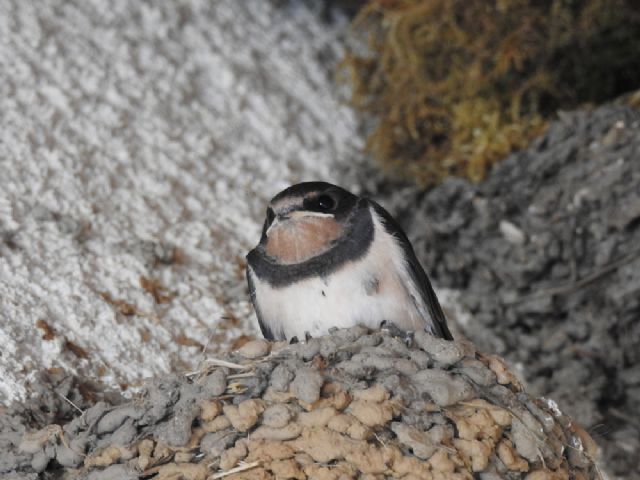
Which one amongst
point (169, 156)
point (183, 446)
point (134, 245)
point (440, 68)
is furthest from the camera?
point (440, 68)

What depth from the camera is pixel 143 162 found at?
3174mm

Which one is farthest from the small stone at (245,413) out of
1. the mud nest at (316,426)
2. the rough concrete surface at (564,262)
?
the rough concrete surface at (564,262)

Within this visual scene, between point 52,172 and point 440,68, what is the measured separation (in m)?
1.57

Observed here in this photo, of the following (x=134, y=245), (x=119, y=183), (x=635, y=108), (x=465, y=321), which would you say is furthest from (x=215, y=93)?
(x=635, y=108)

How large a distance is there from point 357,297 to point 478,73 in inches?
61.0

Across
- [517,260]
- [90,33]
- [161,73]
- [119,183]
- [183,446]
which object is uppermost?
[90,33]

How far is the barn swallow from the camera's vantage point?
233 cm

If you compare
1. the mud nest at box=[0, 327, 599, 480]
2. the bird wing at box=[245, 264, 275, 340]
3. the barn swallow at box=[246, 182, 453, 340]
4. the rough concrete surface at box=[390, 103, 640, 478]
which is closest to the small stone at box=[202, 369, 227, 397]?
the mud nest at box=[0, 327, 599, 480]

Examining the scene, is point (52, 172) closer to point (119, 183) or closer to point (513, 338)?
point (119, 183)

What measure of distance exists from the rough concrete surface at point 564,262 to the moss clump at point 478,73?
20cm

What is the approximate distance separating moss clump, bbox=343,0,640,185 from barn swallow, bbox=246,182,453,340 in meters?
1.17

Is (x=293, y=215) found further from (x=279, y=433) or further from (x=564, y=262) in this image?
(x=564, y=262)

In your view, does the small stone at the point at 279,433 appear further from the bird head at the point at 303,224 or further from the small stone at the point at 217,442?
the bird head at the point at 303,224

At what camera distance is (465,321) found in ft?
11.0
